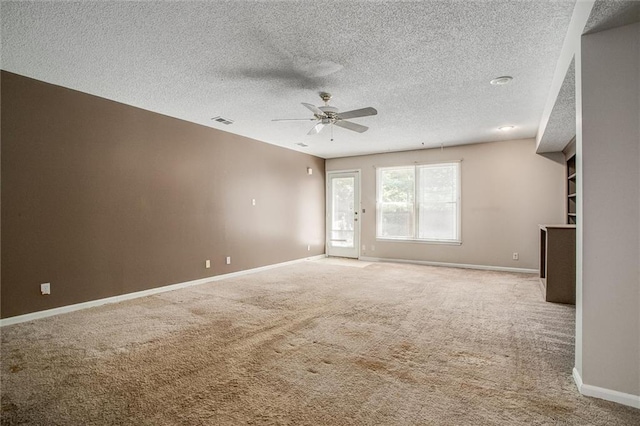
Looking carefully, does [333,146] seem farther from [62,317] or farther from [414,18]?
[62,317]

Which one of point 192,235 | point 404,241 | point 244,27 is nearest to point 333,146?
point 404,241

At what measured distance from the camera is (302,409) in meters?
1.90

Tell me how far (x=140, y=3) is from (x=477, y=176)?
6421 mm

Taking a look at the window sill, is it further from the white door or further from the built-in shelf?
the built-in shelf

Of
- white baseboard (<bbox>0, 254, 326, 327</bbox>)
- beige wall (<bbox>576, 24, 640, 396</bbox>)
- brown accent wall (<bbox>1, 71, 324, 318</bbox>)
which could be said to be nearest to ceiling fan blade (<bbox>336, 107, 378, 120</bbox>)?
beige wall (<bbox>576, 24, 640, 396</bbox>)

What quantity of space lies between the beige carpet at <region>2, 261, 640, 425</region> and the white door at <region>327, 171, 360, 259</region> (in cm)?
399

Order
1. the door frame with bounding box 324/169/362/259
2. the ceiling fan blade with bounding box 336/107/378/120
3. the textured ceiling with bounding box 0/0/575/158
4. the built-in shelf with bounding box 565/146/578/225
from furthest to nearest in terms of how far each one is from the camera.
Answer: the door frame with bounding box 324/169/362/259
the built-in shelf with bounding box 565/146/578/225
the ceiling fan blade with bounding box 336/107/378/120
the textured ceiling with bounding box 0/0/575/158

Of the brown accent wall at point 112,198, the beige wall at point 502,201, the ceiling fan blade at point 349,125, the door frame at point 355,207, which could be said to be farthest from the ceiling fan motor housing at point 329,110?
the door frame at point 355,207

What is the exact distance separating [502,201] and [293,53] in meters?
5.42

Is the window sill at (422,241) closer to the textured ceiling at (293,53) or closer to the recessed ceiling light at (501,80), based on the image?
the textured ceiling at (293,53)

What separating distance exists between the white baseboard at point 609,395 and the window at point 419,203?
5.06m

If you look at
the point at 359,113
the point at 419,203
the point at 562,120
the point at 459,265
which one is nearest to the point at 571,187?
the point at 562,120

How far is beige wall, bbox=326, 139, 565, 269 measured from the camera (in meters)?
6.11

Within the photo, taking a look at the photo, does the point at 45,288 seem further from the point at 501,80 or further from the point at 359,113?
the point at 501,80
